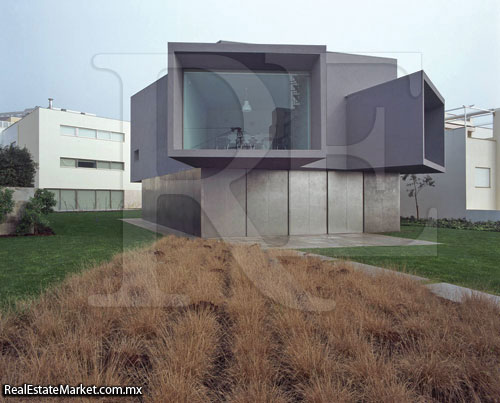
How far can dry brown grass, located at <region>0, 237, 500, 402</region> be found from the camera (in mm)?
2283

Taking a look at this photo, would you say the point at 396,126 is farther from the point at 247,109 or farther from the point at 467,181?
the point at 467,181

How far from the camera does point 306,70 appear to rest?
11.2 m

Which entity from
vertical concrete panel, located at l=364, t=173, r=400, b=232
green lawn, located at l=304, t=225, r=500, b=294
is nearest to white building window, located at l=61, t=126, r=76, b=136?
vertical concrete panel, located at l=364, t=173, r=400, b=232

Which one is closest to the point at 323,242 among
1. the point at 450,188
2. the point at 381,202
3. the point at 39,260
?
the point at 381,202

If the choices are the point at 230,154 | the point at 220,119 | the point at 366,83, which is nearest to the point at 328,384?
the point at 230,154

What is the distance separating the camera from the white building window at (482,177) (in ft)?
64.9

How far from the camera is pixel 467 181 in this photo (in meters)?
19.2

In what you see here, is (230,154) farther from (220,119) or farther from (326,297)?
Answer: (326,297)

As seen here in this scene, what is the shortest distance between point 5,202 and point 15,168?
7.65 m

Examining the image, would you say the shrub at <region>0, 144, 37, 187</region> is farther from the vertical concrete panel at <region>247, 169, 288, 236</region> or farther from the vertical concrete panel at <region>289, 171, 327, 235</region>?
the vertical concrete panel at <region>289, 171, 327, 235</region>

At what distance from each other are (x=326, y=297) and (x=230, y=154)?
666cm

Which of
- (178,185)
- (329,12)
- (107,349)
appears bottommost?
(107,349)

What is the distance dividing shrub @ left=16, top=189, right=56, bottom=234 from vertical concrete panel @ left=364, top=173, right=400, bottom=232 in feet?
44.4

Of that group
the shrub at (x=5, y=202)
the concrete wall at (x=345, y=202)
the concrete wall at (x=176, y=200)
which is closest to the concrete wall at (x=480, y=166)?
the concrete wall at (x=345, y=202)
